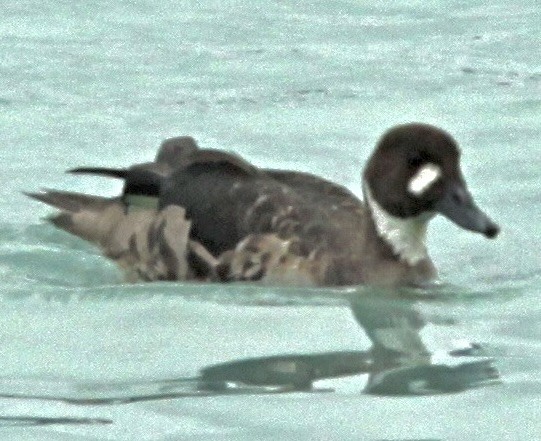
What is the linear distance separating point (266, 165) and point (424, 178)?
245 cm

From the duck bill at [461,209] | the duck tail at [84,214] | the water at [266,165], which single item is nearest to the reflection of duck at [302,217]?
the duck bill at [461,209]

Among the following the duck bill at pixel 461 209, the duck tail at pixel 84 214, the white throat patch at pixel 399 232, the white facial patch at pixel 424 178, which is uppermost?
the white facial patch at pixel 424 178

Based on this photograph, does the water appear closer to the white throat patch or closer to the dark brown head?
the white throat patch

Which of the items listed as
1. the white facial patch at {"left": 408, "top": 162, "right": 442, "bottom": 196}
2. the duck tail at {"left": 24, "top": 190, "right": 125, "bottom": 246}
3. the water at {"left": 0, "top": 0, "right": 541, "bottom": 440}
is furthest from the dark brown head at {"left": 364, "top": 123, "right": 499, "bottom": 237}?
the duck tail at {"left": 24, "top": 190, "right": 125, "bottom": 246}

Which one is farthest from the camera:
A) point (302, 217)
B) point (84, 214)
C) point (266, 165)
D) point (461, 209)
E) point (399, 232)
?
point (266, 165)

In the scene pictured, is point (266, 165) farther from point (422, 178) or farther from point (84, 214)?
point (422, 178)

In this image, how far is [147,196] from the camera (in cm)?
1145

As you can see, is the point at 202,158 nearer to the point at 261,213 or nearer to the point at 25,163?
the point at 261,213

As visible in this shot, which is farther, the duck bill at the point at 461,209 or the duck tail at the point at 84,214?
the duck tail at the point at 84,214

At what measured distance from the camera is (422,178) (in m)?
10.7

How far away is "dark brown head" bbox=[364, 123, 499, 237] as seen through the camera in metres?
10.6

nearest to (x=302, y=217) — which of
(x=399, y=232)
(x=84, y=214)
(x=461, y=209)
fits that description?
(x=399, y=232)

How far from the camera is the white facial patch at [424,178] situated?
1065 cm

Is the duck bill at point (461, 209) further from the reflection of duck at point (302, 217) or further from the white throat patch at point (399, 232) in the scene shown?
the white throat patch at point (399, 232)
